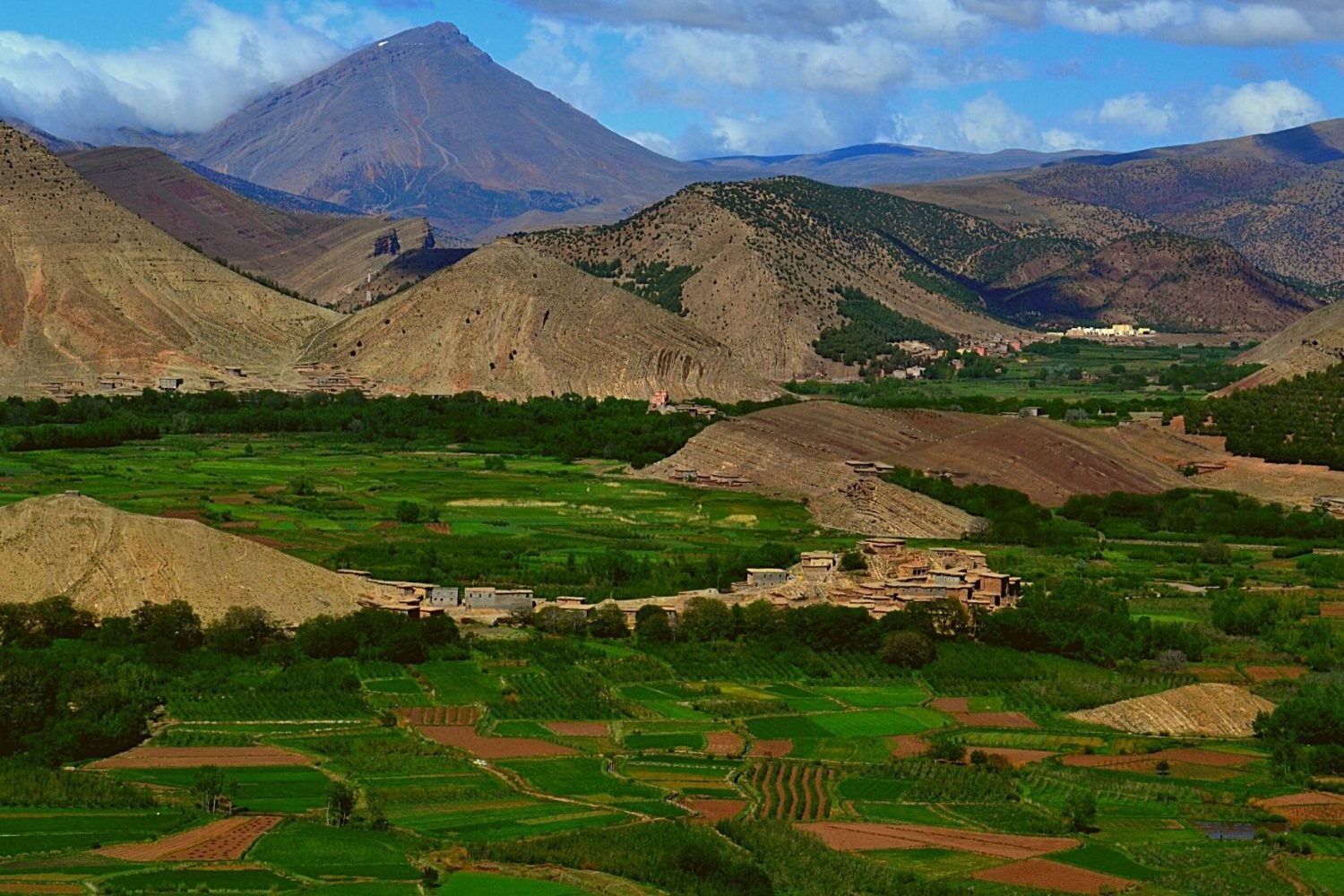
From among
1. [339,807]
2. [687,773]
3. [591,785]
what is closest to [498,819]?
[339,807]

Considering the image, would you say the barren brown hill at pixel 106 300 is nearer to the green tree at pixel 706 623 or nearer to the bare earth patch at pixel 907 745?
the green tree at pixel 706 623

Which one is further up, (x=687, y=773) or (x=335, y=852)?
(x=687, y=773)

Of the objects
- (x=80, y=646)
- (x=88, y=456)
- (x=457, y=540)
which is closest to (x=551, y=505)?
(x=457, y=540)

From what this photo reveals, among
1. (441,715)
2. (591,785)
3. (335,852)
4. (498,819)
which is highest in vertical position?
(441,715)

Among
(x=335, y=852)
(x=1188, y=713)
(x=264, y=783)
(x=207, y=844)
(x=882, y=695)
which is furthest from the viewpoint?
(x=882, y=695)

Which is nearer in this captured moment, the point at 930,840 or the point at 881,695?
the point at 930,840

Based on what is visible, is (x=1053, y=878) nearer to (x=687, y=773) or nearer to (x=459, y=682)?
(x=687, y=773)

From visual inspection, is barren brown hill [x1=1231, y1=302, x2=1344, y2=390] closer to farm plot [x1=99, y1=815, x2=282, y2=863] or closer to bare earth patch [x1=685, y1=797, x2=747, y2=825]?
bare earth patch [x1=685, y1=797, x2=747, y2=825]
